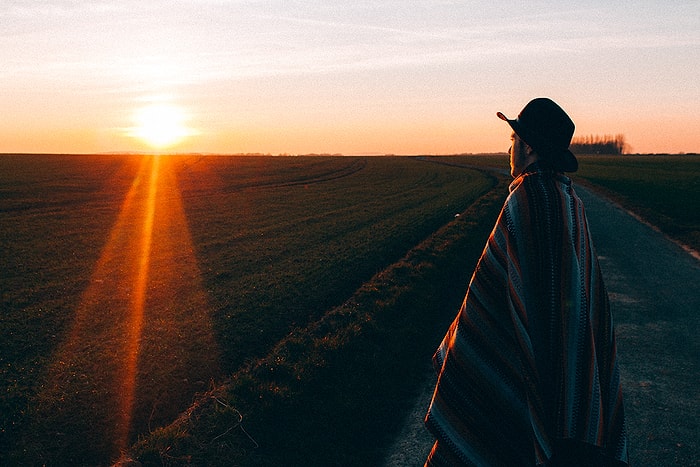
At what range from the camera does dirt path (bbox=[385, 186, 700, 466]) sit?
463cm

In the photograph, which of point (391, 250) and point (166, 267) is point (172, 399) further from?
point (391, 250)

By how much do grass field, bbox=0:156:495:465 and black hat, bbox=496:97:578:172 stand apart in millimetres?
4133

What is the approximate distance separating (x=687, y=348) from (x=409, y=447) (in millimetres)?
4305

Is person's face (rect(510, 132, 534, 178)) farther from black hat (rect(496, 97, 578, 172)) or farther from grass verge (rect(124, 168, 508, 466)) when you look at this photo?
grass verge (rect(124, 168, 508, 466))

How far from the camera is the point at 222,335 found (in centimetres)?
775

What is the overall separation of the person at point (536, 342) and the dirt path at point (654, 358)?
1.83 meters

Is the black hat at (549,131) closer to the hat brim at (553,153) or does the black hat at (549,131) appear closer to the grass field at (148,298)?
the hat brim at (553,153)

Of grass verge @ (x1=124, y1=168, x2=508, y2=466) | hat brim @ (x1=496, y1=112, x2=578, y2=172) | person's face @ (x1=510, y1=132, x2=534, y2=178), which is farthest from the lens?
grass verge @ (x1=124, y1=168, x2=508, y2=466)

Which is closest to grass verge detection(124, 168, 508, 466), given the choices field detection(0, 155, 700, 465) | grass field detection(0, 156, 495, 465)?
field detection(0, 155, 700, 465)

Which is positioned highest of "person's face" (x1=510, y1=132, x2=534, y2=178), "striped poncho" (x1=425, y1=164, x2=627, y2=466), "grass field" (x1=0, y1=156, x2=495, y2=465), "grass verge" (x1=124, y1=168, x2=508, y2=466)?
"person's face" (x1=510, y1=132, x2=534, y2=178)

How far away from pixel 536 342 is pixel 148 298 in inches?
337

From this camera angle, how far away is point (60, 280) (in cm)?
1145

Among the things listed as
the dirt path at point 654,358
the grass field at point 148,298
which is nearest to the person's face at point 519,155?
the dirt path at point 654,358

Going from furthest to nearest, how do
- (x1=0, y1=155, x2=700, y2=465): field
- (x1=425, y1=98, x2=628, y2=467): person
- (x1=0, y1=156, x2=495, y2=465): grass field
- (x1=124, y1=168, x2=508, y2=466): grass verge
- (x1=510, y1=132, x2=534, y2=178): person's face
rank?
1. (x1=0, y1=156, x2=495, y2=465): grass field
2. (x1=0, y1=155, x2=700, y2=465): field
3. (x1=124, y1=168, x2=508, y2=466): grass verge
4. (x1=510, y1=132, x2=534, y2=178): person's face
5. (x1=425, y1=98, x2=628, y2=467): person
